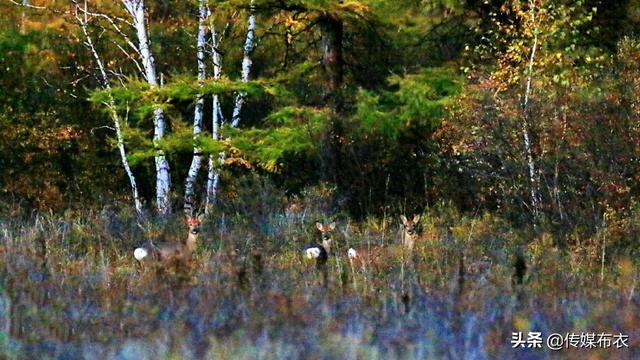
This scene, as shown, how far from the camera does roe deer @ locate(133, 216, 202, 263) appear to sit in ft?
23.4

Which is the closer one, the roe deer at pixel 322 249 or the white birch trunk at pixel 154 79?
the roe deer at pixel 322 249

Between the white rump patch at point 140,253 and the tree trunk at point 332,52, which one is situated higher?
the tree trunk at point 332,52

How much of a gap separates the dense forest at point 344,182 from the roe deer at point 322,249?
4.6 inches

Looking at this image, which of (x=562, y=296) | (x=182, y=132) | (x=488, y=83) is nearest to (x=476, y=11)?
(x=488, y=83)

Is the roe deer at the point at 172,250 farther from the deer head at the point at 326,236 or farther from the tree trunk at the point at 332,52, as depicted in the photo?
the tree trunk at the point at 332,52

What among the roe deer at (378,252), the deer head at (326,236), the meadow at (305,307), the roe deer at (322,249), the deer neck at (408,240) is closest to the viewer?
the meadow at (305,307)

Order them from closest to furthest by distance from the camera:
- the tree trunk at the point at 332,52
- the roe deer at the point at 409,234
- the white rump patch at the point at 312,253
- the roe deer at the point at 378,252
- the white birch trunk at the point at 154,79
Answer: the roe deer at the point at 378,252 → the white rump patch at the point at 312,253 → the roe deer at the point at 409,234 → the tree trunk at the point at 332,52 → the white birch trunk at the point at 154,79

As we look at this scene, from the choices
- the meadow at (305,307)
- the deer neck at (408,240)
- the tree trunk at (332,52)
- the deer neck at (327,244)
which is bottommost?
the deer neck at (327,244)

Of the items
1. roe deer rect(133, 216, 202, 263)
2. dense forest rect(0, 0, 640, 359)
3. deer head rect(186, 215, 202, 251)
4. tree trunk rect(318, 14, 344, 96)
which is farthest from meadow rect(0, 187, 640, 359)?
tree trunk rect(318, 14, 344, 96)

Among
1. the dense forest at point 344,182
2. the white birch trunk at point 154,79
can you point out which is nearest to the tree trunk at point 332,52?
A: the dense forest at point 344,182

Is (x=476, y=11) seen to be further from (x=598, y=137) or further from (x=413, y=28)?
(x=598, y=137)

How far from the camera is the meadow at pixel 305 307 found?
5.33m

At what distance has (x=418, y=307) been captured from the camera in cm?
628

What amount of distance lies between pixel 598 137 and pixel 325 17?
599 centimetres
